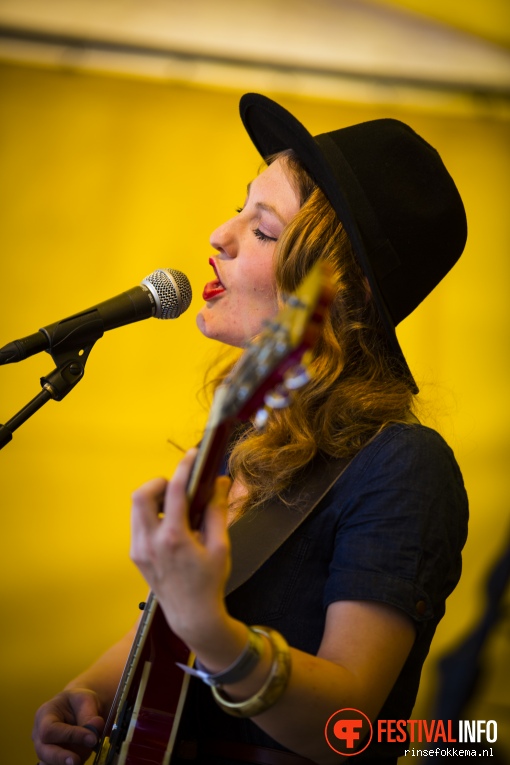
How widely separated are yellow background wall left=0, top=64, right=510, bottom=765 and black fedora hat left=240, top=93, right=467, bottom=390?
1487 mm

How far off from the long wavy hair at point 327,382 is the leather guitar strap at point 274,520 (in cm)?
2

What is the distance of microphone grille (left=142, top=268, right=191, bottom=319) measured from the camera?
145 centimetres

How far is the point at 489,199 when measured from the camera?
333cm

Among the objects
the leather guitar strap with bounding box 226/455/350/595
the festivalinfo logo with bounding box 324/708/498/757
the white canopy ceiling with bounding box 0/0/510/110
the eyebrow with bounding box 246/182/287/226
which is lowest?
the festivalinfo logo with bounding box 324/708/498/757

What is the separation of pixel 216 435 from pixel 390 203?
0.73m

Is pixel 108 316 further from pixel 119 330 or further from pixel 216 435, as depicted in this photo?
pixel 119 330

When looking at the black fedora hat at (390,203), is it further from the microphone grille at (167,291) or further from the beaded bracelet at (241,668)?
→ the beaded bracelet at (241,668)

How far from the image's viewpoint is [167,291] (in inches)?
57.4

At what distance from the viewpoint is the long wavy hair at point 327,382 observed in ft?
4.65

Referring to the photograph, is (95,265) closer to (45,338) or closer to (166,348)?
(166,348)

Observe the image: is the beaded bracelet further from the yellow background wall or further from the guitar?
the yellow background wall

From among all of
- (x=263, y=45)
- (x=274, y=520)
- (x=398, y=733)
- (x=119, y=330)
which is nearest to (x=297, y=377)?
(x=274, y=520)

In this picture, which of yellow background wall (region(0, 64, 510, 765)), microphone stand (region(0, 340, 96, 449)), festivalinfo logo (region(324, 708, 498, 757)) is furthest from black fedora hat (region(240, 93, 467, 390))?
yellow background wall (region(0, 64, 510, 765))

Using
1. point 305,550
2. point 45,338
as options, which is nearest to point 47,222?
point 45,338
